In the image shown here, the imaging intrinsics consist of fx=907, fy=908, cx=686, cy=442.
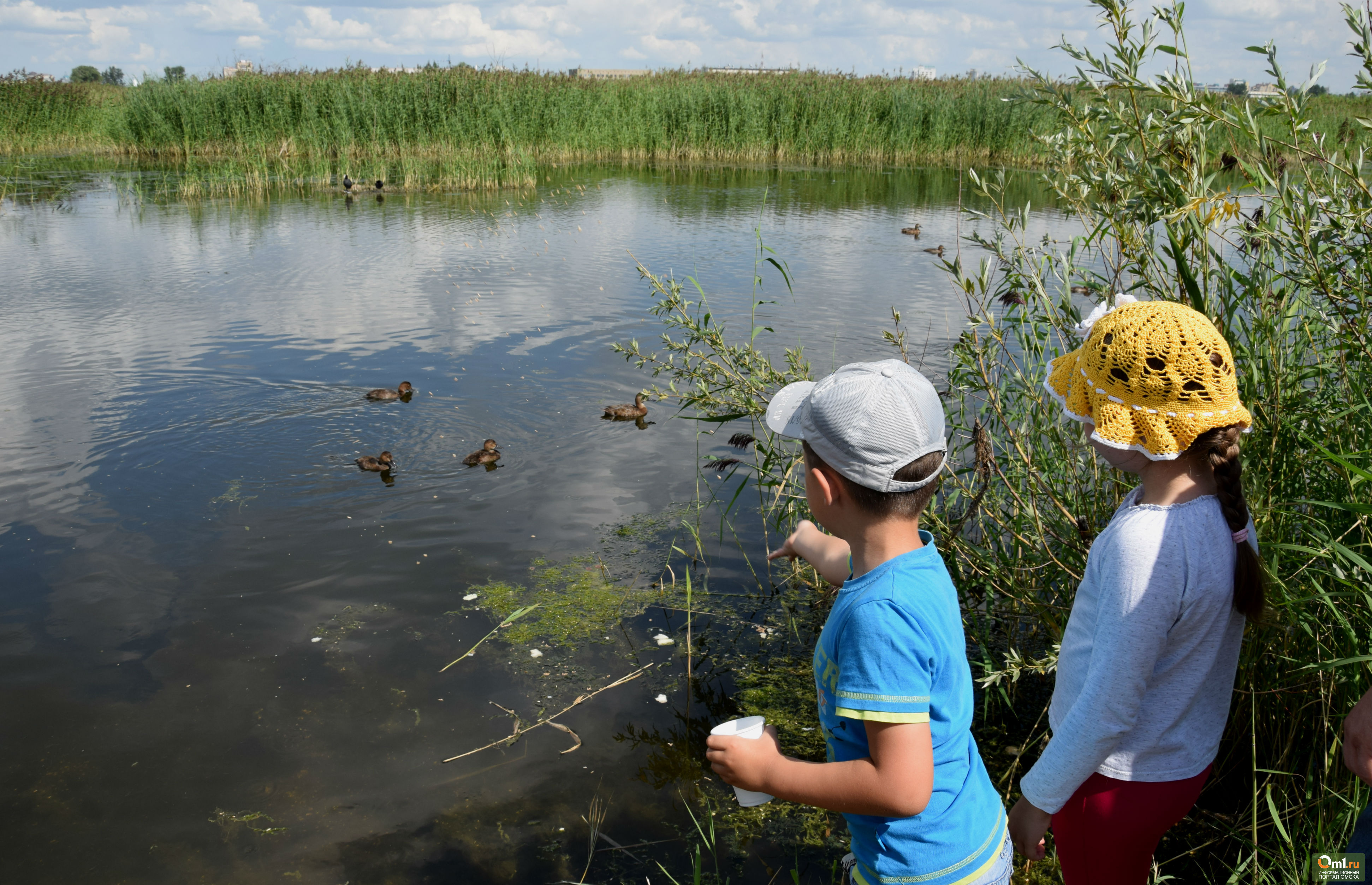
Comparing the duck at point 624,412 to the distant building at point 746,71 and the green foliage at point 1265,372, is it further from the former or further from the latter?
the distant building at point 746,71

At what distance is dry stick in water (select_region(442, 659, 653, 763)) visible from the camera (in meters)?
3.60

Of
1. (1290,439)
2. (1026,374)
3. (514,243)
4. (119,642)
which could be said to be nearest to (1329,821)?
(1290,439)

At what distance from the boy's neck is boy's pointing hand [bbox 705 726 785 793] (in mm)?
356

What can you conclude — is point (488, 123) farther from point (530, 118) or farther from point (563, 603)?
point (563, 603)

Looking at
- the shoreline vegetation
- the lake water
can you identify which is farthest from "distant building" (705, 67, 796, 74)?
the lake water

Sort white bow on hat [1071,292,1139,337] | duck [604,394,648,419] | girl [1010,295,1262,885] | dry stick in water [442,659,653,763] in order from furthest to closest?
duck [604,394,648,419] < dry stick in water [442,659,653,763] < white bow on hat [1071,292,1139,337] < girl [1010,295,1262,885]

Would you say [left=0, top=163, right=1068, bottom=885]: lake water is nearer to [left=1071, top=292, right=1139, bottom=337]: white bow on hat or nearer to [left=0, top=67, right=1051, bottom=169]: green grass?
[left=1071, top=292, right=1139, bottom=337]: white bow on hat

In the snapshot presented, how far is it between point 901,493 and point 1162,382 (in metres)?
0.56

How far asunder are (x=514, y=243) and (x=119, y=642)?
9.86 m

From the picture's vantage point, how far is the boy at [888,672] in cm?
153

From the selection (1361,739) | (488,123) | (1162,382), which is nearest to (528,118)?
(488,123)

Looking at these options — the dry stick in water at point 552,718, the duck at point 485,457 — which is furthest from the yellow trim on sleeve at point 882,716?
the duck at point 485,457

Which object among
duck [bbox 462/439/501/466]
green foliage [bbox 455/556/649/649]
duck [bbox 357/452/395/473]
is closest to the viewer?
green foliage [bbox 455/556/649/649]

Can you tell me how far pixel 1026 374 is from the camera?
4.11 m
